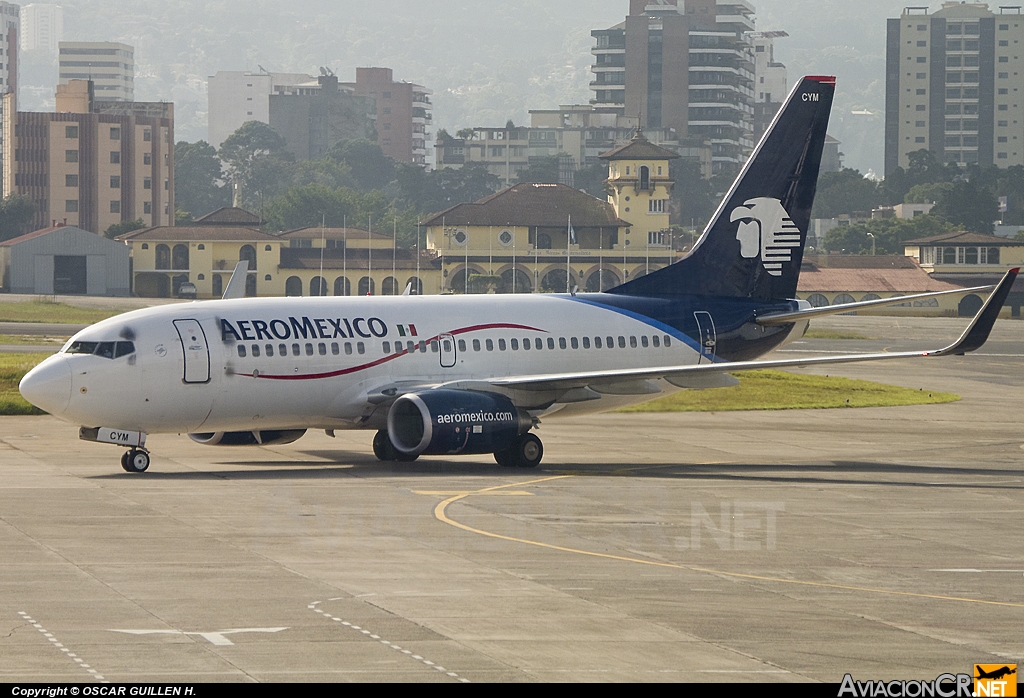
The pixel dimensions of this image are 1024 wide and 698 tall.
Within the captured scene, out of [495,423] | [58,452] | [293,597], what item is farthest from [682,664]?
[58,452]

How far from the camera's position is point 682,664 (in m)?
17.8

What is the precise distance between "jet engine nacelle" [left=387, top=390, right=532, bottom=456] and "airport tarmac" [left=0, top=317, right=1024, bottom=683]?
2.67 feet

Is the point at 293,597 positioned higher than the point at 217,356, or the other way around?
the point at 217,356

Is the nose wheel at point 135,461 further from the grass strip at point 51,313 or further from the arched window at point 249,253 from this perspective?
the arched window at point 249,253

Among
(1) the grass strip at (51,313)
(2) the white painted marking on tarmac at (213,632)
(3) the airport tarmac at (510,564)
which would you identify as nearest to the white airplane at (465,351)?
(3) the airport tarmac at (510,564)

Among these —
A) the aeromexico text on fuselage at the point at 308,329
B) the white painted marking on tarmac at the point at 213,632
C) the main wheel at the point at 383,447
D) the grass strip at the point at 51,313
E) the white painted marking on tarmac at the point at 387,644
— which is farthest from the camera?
the grass strip at the point at 51,313

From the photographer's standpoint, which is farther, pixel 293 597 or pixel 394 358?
pixel 394 358

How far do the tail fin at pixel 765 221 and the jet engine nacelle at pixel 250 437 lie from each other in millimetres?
10824

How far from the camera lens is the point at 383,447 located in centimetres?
3981

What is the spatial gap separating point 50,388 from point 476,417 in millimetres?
10391

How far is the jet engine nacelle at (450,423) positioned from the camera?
3731 cm

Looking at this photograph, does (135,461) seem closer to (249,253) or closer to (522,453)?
(522,453)

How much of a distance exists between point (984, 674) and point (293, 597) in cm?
967

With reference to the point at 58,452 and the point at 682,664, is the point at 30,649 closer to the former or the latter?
the point at 682,664
